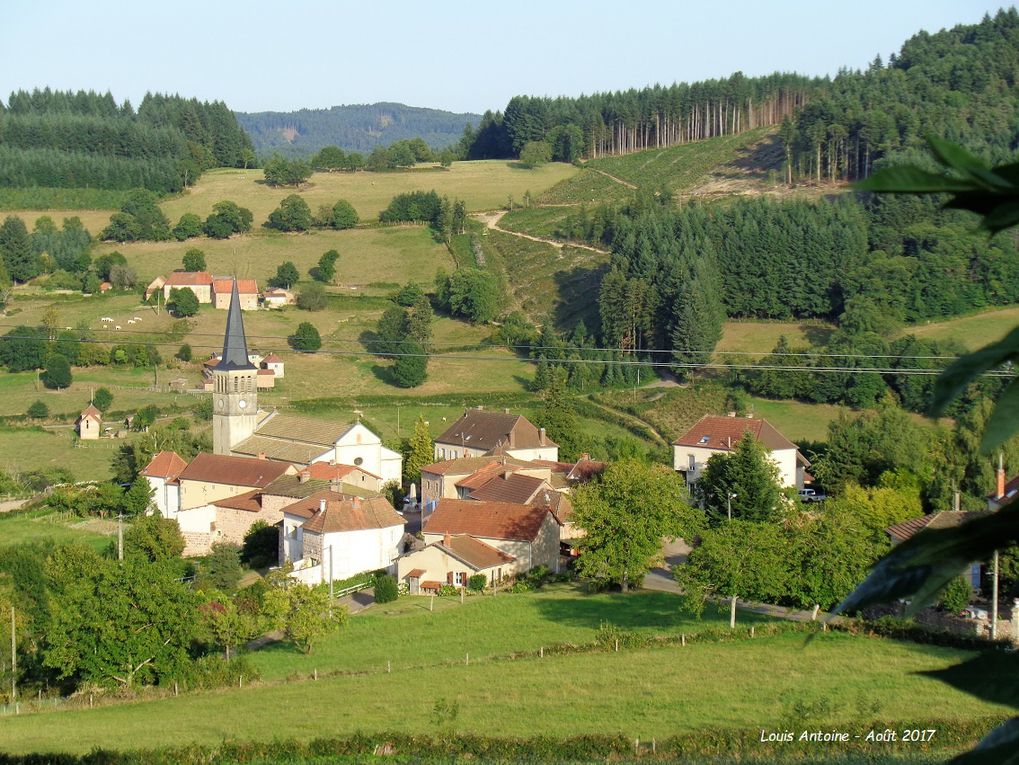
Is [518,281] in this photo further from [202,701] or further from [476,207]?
[202,701]

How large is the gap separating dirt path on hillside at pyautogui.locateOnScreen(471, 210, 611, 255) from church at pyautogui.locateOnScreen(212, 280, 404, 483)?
37.8m

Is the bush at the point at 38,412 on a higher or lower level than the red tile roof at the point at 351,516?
higher

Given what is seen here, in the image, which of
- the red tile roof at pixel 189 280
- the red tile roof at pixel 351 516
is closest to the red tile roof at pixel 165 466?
the red tile roof at pixel 351 516

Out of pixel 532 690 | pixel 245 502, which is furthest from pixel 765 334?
pixel 532 690

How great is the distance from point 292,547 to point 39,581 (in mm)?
8514

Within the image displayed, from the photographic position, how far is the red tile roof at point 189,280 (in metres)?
83.5

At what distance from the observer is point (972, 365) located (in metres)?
1.61

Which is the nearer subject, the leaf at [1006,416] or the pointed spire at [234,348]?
the leaf at [1006,416]

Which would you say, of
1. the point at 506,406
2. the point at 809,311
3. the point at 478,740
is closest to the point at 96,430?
the point at 506,406

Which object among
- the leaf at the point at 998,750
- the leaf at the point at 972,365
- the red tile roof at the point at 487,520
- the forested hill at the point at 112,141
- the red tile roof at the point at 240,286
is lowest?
the red tile roof at the point at 487,520

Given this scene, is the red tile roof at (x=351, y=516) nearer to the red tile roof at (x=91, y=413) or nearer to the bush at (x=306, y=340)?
the red tile roof at (x=91, y=413)

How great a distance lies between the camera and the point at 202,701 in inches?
1045

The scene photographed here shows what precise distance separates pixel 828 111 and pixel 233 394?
59.9 m

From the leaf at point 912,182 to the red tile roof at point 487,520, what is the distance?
38.7 metres
